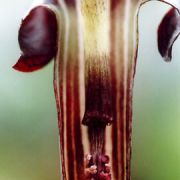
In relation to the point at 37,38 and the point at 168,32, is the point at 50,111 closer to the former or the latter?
the point at 37,38

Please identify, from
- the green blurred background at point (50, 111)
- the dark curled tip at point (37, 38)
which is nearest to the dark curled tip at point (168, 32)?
the green blurred background at point (50, 111)

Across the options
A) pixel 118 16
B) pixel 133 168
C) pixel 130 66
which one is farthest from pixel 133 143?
pixel 118 16

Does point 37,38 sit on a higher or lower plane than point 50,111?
higher

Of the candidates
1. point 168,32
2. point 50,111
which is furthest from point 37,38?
point 168,32

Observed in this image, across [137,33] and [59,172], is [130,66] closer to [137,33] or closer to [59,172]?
[137,33]

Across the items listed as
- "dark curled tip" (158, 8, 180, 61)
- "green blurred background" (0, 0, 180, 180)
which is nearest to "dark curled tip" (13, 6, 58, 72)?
"green blurred background" (0, 0, 180, 180)

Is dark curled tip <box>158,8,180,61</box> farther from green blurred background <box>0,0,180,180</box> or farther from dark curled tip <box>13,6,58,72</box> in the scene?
dark curled tip <box>13,6,58,72</box>
